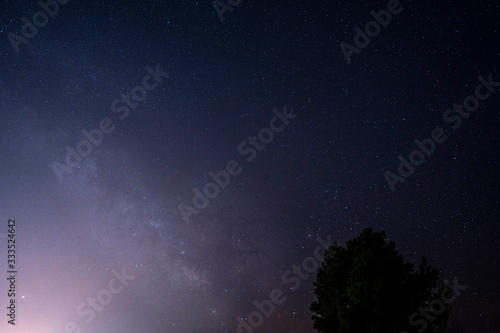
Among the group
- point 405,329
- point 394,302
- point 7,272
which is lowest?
point 405,329

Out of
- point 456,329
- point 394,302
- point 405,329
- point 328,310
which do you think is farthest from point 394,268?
point 456,329

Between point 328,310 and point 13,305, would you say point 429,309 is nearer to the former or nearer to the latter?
point 328,310

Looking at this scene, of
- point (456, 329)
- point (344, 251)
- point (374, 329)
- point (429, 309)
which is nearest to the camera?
point (374, 329)

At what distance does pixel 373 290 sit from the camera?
2247 centimetres

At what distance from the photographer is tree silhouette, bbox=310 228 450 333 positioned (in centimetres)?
2238

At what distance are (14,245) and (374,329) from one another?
23785mm

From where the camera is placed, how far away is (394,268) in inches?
921

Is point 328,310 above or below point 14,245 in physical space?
below

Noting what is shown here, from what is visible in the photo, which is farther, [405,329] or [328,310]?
[328,310]

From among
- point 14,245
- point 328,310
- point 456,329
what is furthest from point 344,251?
point 14,245

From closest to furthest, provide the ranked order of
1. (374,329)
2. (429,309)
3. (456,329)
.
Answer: (374,329), (429,309), (456,329)

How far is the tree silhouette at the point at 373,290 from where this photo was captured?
73.4 ft

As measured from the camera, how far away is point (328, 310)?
25.4 meters

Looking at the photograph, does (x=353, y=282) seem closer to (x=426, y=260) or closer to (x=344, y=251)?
(x=344, y=251)
